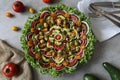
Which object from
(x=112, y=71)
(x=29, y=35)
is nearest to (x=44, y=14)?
(x=29, y=35)

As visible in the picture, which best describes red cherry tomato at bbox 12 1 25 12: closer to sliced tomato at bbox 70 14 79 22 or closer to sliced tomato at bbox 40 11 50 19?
sliced tomato at bbox 40 11 50 19

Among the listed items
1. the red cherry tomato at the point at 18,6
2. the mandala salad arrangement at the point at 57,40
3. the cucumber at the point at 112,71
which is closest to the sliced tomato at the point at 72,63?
the mandala salad arrangement at the point at 57,40

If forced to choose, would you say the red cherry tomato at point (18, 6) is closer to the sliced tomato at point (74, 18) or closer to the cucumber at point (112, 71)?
the sliced tomato at point (74, 18)

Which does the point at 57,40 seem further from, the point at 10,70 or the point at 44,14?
the point at 10,70

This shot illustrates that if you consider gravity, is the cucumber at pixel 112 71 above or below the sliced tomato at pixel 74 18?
below

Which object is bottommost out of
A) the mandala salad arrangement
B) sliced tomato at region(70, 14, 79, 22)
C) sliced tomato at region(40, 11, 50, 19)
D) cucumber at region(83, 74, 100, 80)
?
cucumber at region(83, 74, 100, 80)

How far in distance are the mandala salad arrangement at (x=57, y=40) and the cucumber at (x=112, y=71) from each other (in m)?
0.08

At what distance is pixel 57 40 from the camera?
140cm

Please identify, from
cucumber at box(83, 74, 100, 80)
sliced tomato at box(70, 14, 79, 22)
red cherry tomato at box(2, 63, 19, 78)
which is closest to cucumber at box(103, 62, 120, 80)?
cucumber at box(83, 74, 100, 80)

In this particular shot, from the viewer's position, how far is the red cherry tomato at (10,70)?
141 centimetres

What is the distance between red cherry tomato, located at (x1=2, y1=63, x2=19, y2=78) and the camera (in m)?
1.41

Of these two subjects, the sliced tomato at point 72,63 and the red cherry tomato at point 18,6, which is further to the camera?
the red cherry tomato at point 18,6

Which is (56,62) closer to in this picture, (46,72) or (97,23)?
(46,72)

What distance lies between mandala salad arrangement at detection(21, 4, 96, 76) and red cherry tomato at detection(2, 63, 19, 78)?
8 centimetres
